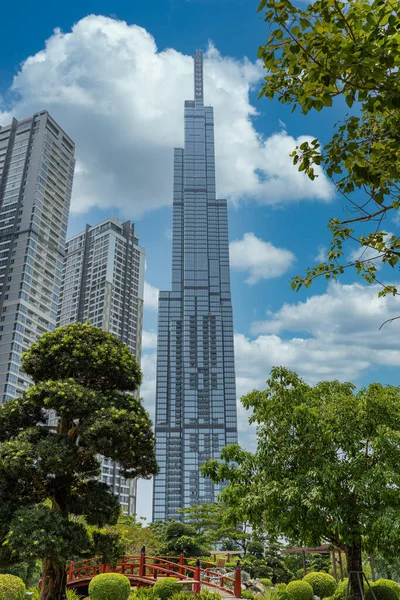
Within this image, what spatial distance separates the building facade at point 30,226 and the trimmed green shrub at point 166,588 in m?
48.2

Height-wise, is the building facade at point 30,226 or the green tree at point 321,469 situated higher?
the building facade at point 30,226

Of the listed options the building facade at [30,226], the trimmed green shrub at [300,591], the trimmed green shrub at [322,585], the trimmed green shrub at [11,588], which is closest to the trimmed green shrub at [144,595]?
the trimmed green shrub at [11,588]

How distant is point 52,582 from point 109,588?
270 centimetres

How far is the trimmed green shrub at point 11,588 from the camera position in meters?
14.5

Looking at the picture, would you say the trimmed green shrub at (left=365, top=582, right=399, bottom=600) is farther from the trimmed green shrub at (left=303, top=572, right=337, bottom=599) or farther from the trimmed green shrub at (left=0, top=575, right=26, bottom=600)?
the trimmed green shrub at (left=0, top=575, right=26, bottom=600)

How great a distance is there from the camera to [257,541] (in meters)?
34.5

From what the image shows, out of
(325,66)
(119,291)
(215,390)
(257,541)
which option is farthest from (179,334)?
(325,66)

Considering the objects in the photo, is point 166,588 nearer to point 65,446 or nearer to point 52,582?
point 52,582

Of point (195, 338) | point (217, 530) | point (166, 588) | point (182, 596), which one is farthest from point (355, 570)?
point (195, 338)

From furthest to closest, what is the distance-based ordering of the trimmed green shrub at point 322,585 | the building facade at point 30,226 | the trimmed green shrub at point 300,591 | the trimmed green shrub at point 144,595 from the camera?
1. the building facade at point 30,226
2. the trimmed green shrub at point 322,585
3. the trimmed green shrub at point 300,591
4. the trimmed green shrub at point 144,595

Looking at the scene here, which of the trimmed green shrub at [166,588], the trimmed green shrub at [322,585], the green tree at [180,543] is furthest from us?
the green tree at [180,543]

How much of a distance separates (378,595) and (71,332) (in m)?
12.8

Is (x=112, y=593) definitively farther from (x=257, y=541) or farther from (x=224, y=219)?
(x=224, y=219)

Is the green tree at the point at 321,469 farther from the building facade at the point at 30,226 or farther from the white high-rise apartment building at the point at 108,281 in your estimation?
the white high-rise apartment building at the point at 108,281
